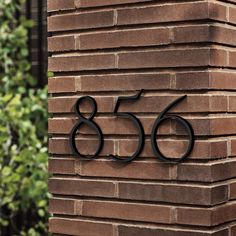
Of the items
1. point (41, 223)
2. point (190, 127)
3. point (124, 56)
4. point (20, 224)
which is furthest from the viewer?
point (20, 224)

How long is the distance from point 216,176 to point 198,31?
532 mm

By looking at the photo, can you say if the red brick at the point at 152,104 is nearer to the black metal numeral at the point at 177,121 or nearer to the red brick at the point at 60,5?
the black metal numeral at the point at 177,121

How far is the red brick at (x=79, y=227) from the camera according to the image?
2.81 metres

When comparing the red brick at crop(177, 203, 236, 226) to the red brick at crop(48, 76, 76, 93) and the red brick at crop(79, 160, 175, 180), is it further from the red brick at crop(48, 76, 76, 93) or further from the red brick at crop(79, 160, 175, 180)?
the red brick at crop(48, 76, 76, 93)

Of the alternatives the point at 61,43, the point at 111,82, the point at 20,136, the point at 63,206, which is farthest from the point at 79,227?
the point at 20,136

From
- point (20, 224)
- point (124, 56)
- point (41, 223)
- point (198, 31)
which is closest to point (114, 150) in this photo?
point (124, 56)

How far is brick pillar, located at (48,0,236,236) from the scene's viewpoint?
8.50 ft

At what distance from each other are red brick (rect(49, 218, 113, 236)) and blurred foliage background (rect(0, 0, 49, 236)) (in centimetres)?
195

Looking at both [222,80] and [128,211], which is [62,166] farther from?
[222,80]

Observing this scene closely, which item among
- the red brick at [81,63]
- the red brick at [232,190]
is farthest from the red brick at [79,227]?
the red brick at [81,63]

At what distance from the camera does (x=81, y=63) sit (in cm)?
288

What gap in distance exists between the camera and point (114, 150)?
2777 mm

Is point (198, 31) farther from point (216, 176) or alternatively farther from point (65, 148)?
point (65, 148)

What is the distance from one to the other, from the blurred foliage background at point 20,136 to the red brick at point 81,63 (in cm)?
196
